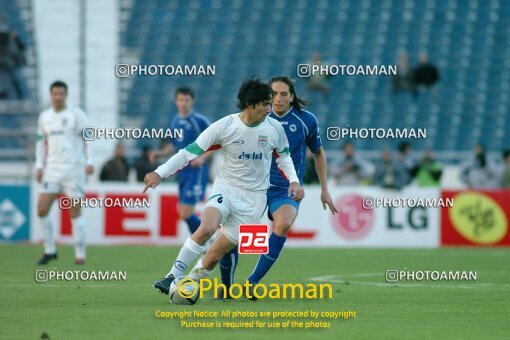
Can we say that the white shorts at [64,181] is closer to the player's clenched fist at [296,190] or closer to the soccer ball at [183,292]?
the soccer ball at [183,292]

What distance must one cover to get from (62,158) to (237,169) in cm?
577

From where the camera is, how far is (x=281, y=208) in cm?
985

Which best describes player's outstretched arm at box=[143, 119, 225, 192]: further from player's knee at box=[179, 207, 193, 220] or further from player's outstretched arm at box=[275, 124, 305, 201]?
player's knee at box=[179, 207, 193, 220]

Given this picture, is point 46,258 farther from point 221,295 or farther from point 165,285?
point 165,285

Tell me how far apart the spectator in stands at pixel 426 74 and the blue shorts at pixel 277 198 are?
16334mm

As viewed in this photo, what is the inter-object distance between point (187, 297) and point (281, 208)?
1.53 metres

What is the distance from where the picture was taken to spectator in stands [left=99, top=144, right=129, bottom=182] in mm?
19891

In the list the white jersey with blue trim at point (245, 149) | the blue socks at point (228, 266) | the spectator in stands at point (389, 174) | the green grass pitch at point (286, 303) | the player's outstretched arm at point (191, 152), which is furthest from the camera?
the spectator in stands at point (389, 174)

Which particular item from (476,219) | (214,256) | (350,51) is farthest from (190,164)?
(350,51)

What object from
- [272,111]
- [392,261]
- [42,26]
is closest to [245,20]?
[42,26]

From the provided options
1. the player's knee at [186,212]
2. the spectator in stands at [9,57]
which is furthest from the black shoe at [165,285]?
the spectator in stands at [9,57]

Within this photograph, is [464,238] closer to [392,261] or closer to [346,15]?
[392,261]

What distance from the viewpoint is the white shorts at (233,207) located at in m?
9.03

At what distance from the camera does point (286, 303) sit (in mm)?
8984
